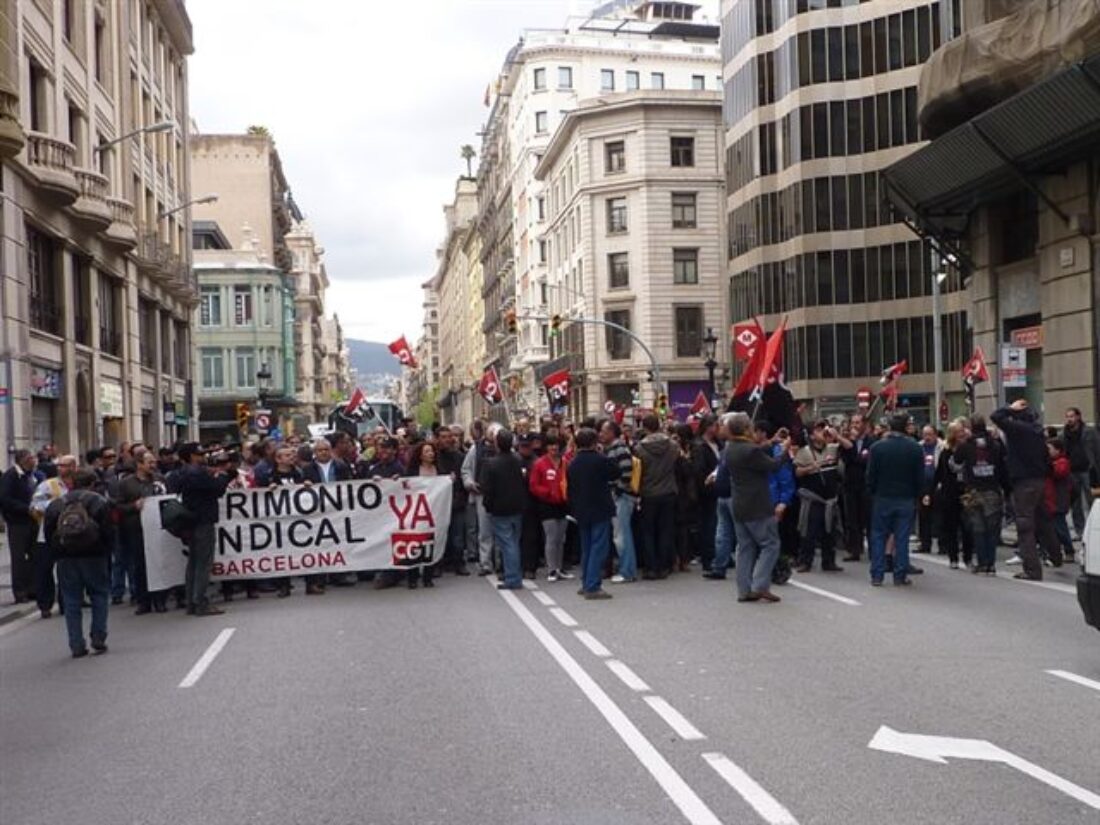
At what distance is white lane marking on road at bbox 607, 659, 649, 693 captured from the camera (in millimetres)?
9309

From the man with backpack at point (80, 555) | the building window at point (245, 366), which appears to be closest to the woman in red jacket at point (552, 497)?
the man with backpack at point (80, 555)

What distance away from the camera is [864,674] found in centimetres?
961

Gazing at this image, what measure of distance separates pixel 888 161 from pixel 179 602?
42869 millimetres

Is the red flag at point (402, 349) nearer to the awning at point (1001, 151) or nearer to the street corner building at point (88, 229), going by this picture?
the street corner building at point (88, 229)

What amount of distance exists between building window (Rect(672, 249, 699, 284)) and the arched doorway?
41.0 meters

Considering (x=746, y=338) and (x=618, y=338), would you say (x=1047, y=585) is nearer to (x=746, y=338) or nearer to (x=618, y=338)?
(x=746, y=338)

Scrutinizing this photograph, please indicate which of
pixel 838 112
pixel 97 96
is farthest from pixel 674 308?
pixel 97 96

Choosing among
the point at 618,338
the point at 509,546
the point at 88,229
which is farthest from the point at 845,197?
the point at 509,546

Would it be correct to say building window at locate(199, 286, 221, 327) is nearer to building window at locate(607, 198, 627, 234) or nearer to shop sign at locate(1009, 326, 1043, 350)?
building window at locate(607, 198, 627, 234)

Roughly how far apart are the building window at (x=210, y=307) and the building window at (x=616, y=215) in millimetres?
26936

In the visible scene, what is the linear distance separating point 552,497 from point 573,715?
27.1 feet

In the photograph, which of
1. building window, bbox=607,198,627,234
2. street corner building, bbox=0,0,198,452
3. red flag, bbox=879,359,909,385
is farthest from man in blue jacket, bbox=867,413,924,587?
building window, bbox=607,198,627,234

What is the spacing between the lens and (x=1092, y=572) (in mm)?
9234

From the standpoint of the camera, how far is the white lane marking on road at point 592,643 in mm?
10867
